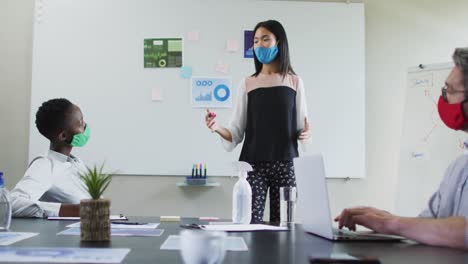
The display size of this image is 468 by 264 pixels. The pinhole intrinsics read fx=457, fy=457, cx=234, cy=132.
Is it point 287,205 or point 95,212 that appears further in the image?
point 287,205

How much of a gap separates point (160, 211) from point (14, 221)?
180 centimetres

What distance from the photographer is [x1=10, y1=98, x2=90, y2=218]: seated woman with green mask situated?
5.43ft

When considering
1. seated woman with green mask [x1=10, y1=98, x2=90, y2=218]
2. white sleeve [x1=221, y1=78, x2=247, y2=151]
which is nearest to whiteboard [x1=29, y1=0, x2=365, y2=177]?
white sleeve [x1=221, y1=78, x2=247, y2=151]

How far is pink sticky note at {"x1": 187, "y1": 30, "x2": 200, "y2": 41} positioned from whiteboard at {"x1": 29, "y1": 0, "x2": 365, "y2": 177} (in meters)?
0.02

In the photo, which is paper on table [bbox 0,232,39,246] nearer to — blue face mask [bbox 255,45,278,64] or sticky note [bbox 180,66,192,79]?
blue face mask [bbox 255,45,278,64]

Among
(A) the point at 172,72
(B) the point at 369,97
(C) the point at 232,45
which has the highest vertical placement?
(C) the point at 232,45

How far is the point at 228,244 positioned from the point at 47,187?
1048mm

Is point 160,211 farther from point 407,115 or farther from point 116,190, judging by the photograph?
point 407,115

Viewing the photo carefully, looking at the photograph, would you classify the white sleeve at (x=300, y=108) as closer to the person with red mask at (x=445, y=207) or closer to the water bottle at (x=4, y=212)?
the person with red mask at (x=445, y=207)

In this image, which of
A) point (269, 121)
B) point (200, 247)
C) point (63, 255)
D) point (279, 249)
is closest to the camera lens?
point (200, 247)

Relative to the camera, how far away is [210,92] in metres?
3.24

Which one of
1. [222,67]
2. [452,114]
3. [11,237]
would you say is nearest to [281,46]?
[452,114]

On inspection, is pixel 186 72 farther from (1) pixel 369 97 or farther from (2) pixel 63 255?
(2) pixel 63 255

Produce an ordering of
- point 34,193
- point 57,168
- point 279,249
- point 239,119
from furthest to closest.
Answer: point 239,119, point 57,168, point 34,193, point 279,249
